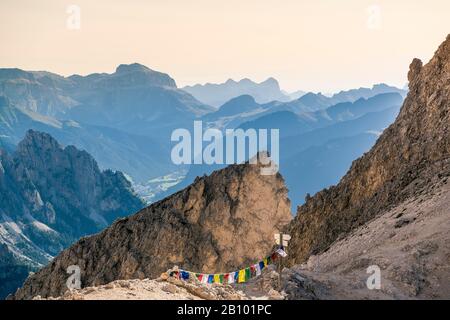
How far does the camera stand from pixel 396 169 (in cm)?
5047

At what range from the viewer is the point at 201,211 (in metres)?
94.3

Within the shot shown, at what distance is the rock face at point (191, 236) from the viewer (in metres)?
87.9

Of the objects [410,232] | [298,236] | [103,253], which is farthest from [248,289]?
[103,253]

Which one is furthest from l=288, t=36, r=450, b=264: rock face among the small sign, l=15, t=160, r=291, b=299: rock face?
l=15, t=160, r=291, b=299: rock face

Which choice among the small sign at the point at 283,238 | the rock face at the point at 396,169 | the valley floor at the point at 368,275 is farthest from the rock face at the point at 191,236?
the small sign at the point at 283,238

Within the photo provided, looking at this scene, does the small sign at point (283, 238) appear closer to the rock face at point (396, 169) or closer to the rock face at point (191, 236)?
the rock face at point (396, 169)

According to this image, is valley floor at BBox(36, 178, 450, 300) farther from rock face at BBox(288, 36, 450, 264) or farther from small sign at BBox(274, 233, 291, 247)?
rock face at BBox(288, 36, 450, 264)

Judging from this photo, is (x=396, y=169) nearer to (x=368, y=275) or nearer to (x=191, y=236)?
(x=368, y=275)

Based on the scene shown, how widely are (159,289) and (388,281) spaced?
30.3 feet

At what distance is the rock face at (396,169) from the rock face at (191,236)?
29.2 metres

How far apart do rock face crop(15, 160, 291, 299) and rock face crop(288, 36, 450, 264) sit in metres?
29.2

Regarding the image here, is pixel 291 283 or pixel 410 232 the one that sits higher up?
pixel 410 232

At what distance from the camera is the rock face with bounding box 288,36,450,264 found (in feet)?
149
